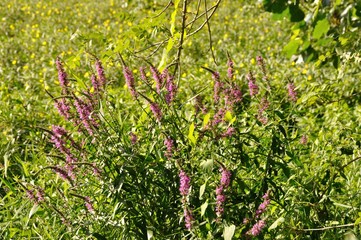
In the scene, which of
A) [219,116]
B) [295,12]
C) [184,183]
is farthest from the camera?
[295,12]

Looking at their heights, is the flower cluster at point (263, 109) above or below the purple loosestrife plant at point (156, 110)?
below

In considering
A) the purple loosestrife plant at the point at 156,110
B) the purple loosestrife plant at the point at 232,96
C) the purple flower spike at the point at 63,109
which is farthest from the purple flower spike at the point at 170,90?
the purple flower spike at the point at 63,109

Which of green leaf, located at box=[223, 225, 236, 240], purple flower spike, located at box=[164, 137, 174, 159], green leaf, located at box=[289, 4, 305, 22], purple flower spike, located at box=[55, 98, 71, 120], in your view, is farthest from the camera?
green leaf, located at box=[289, 4, 305, 22]

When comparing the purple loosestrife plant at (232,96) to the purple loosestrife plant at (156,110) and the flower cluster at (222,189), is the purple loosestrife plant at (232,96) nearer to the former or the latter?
the purple loosestrife plant at (156,110)

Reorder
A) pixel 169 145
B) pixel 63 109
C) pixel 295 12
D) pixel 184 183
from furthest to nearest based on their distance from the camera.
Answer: pixel 295 12 → pixel 63 109 → pixel 169 145 → pixel 184 183

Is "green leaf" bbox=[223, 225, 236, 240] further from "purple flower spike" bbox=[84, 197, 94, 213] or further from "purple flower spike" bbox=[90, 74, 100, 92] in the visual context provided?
"purple flower spike" bbox=[90, 74, 100, 92]

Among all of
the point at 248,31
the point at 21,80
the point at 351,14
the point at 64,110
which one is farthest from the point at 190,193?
the point at 248,31

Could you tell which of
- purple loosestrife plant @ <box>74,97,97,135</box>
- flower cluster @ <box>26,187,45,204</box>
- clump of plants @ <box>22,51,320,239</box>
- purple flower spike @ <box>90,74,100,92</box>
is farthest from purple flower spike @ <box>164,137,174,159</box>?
flower cluster @ <box>26,187,45,204</box>

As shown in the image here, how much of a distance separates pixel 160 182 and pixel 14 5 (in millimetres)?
9855

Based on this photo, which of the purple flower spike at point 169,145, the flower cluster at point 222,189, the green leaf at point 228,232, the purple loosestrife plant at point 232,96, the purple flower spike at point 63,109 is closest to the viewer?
the green leaf at point 228,232

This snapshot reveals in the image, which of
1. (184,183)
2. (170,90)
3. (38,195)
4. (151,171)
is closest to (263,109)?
(170,90)

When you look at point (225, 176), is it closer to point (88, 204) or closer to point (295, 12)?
point (88, 204)

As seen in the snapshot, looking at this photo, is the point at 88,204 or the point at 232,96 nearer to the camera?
the point at 88,204

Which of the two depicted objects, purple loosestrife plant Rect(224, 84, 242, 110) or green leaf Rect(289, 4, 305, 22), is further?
green leaf Rect(289, 4, 305, 22)
